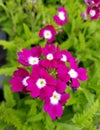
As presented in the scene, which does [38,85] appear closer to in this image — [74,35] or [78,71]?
[78,71]

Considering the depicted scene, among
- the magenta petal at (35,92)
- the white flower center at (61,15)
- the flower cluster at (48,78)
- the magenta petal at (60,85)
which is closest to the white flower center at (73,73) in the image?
the flower cluster at (48,78)

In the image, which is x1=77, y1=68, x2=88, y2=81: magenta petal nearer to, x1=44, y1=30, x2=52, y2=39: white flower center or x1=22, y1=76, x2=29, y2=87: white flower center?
x1=22, y1=76, x2=29, y2=87: white flower center

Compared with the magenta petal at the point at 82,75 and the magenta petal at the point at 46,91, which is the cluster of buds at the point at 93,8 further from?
the magenta petal at the point at 46,91

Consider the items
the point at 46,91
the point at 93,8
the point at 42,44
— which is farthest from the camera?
the point at 42,44

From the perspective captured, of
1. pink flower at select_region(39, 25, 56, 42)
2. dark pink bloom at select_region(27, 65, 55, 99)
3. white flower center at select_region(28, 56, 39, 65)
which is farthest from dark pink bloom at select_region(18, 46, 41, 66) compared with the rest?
pink flower at select_region(39, 25, 56, 42)

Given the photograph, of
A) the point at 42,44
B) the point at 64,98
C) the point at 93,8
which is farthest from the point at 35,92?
the point at 93,8

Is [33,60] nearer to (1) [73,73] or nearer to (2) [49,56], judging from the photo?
(2) [49,56]
